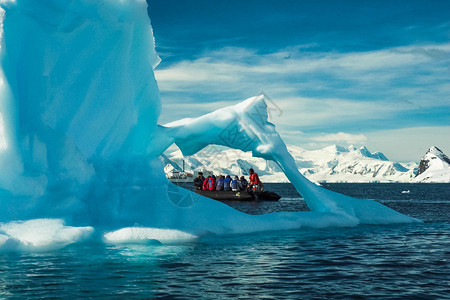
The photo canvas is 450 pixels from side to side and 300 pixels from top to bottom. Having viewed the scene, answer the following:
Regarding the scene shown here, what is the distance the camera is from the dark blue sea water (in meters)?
9.28

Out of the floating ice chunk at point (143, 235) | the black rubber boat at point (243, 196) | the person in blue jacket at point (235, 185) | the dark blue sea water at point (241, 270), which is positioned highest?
the person in blue jacket at point (235, 185)

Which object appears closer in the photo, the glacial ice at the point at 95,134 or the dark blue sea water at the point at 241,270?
the dark blue sea water at the point at 241,270

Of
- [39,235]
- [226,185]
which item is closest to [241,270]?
[39,235]

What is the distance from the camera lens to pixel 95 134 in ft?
51.2

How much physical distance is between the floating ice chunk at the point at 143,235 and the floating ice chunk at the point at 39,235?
65cm

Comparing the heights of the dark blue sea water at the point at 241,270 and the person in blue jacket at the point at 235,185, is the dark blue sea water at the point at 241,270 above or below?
below

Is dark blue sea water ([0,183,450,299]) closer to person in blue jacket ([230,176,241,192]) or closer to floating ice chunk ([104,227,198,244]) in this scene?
floating ice chunk ([104,227,198,244])

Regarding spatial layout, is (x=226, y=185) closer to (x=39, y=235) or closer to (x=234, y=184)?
(x=234, y=184)

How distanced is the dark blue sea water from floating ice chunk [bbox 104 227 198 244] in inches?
11.3

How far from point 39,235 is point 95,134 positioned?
12.3 ft

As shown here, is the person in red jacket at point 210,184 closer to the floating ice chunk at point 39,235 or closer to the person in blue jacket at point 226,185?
the person in blue jacket at point 226,185

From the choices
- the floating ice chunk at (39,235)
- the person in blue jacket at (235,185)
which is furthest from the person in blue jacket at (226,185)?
the floating ice chunk at (39,235)

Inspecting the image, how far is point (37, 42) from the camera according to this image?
49.3 ft

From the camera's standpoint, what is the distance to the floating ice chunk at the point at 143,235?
13.8 meters
